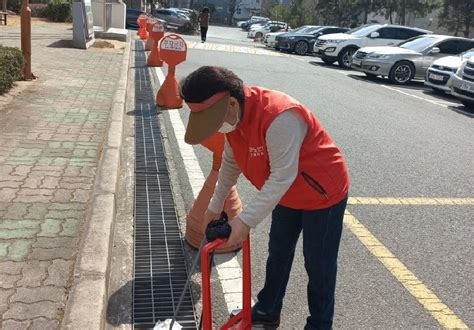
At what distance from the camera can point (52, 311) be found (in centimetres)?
261

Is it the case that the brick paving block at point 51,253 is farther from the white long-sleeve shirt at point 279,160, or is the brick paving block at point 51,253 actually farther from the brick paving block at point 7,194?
the white long-sleeve shirt at point 279,160

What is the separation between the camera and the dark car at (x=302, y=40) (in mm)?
22516

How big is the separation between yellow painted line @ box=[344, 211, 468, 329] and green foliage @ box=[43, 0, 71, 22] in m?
24.7

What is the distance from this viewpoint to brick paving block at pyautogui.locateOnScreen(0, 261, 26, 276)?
9.56 ft

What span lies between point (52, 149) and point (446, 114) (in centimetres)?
837

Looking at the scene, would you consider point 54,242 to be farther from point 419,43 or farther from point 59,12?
point 59,12

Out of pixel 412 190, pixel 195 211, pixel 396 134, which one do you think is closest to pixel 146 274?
pixel 195 211

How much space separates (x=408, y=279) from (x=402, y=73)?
41.3 ft

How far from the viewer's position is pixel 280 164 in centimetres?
205

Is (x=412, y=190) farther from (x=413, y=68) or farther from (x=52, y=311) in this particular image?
(x=413, y=68)

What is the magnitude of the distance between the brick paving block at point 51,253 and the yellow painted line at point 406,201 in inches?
108

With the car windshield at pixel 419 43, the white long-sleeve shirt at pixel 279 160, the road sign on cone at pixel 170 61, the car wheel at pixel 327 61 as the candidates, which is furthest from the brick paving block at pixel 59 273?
the car wheel at pixel 327 61

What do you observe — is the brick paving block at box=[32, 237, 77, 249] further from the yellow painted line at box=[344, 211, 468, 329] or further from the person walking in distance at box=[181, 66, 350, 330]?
the yellow painted line at box=[344, 211, 468, 329]

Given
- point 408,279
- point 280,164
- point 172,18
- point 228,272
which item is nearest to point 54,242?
point 228,272
